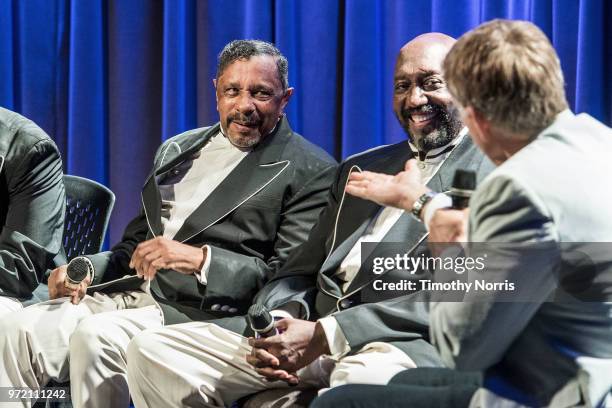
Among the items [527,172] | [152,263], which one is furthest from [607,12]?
[527,172]

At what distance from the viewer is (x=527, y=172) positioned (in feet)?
4.47

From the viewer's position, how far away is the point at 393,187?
5.77 ft

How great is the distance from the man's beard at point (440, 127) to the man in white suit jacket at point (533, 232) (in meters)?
1.09

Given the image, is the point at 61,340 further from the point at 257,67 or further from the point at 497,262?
the point at 497,262

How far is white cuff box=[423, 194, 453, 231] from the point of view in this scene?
1.61 m

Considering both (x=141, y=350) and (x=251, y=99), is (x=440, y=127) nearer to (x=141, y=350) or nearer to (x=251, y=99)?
(x=251, y=99)

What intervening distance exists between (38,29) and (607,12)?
243 centimetres

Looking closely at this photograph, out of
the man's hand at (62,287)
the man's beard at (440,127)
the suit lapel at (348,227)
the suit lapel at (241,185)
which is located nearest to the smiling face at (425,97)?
the man's beard at (440,127)

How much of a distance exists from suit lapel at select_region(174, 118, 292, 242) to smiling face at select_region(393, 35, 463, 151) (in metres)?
0.49

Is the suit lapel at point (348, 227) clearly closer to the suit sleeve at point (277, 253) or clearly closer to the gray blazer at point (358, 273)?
the gray blazer at point (358, 273)

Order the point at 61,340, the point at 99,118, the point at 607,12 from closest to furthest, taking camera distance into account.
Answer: the point at 61,340
the point at 607,12
the point at 99,118

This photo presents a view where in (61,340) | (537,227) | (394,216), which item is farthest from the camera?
(61,340)

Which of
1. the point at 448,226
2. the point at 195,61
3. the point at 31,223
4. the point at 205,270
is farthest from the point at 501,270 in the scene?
the point at 195,61

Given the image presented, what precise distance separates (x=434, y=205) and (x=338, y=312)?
74 centimetres
